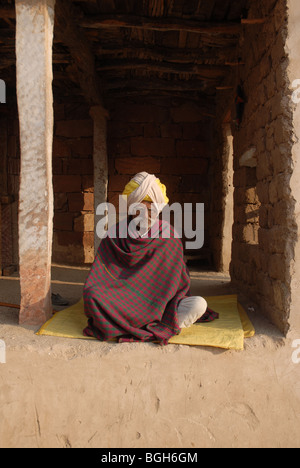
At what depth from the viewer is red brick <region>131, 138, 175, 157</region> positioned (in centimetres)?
714

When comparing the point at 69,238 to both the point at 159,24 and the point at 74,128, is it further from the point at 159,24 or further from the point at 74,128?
the point at 159,24

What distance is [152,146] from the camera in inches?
281

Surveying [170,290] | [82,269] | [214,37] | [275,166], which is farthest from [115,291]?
[82,269]

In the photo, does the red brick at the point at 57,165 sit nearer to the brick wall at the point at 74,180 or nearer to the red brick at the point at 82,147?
the brick wall at the point at 74,180

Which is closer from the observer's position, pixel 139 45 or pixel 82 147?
pixel 139 45

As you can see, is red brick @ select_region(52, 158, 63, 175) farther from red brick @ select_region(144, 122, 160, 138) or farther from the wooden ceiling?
red brick @ select_region(144, 122, 160, 138)

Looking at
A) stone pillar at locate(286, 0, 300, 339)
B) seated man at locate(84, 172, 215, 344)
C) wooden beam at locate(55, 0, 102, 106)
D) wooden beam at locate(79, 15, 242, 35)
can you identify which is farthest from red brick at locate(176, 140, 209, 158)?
stone pillar at locate(286, 0, 300, 339)

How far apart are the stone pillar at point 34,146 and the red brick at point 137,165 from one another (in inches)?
164

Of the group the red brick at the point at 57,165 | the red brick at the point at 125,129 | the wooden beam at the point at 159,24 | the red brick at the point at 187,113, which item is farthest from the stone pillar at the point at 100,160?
the wooden beam at the point at 159,24

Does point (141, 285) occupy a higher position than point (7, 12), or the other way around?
point (7, 12)

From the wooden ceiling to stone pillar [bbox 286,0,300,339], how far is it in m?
1.59

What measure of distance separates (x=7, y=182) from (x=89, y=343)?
4.82 m

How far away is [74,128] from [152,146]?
1574mm

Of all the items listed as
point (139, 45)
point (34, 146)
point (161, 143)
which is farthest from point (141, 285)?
point (161, 143)
